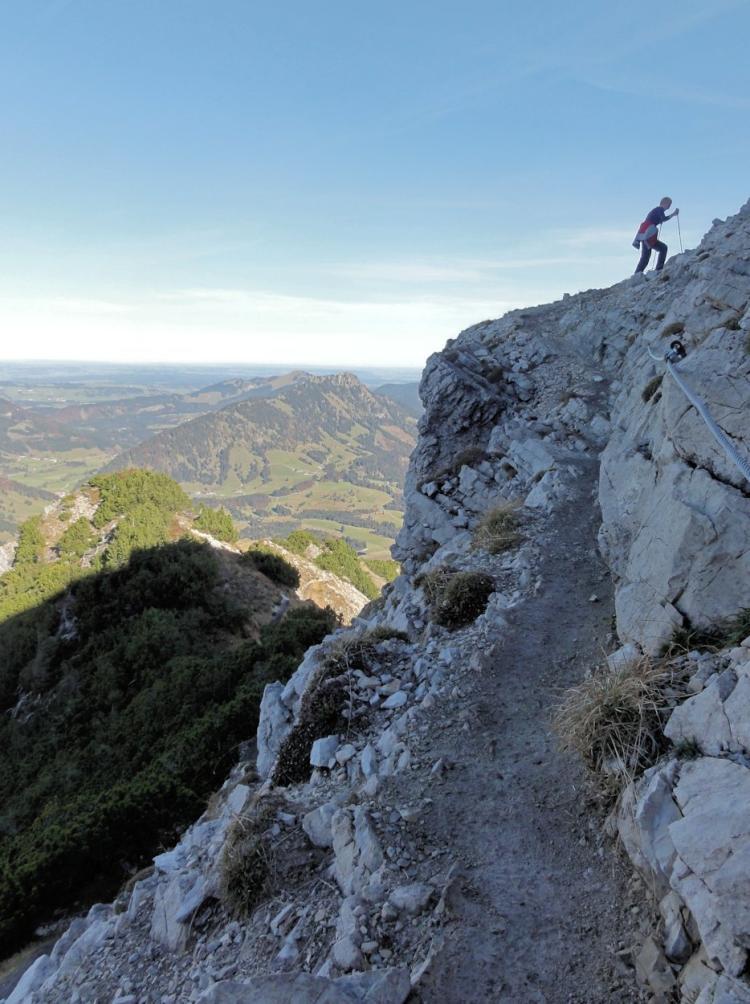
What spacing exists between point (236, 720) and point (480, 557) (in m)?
9.37

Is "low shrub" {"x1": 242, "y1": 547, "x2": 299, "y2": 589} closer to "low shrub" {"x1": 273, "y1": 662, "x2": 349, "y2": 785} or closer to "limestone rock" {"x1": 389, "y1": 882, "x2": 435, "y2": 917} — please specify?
"low shrub" {"x1": 273, "y1": 662, "x2": 349, "y2": 785}

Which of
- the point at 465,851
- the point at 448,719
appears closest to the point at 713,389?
the point at 448,719

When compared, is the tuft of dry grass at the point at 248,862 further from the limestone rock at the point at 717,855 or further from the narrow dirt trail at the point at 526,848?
the limestone rock at the point at 717,855

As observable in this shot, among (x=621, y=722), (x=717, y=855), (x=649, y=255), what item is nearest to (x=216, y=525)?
(x=649, y=255)

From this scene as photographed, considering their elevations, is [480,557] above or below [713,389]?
below

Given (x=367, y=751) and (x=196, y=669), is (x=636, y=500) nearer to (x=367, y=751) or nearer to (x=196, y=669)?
(x=367, y=751)

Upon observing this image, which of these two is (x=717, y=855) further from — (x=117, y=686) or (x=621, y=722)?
(x=117, y=686)

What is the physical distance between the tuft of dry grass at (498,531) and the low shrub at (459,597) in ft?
4.69

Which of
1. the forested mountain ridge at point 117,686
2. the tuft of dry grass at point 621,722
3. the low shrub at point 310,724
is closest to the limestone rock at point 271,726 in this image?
the low shrub at point 310,724

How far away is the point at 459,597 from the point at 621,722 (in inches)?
198

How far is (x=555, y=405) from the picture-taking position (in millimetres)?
20859

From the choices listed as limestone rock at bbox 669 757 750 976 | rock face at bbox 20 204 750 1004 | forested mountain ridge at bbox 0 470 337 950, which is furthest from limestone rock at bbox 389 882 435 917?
forested mountain ridge at bbox 0 470 337 950

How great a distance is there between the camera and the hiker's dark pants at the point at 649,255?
22562 mm

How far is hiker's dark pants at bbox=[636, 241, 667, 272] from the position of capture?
74.0 feet
